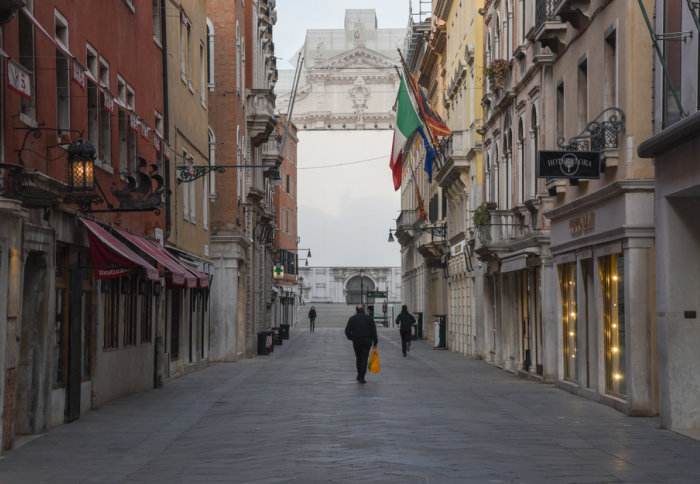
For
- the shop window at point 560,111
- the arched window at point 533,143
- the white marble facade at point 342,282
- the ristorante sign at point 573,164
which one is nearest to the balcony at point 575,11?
the shop window at point 560,111

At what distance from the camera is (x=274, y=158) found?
5122cm

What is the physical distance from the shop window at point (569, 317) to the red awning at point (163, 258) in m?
7.80

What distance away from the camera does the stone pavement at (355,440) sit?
37.6ft

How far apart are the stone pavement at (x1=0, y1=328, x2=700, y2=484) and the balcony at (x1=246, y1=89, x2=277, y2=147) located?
20542 mm

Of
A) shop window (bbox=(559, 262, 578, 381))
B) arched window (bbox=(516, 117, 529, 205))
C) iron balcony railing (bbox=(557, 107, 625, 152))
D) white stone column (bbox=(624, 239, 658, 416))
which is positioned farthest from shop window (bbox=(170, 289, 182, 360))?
white stone column (bbox=(624, 239, 658, 416))

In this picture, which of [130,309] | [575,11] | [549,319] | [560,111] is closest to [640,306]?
[575,11]

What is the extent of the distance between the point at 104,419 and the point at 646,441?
815cm

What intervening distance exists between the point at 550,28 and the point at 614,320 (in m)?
6.46

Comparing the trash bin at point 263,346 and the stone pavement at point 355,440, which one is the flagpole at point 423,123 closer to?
the trash bin at point 263,346

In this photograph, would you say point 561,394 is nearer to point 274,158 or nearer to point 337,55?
point 274,158

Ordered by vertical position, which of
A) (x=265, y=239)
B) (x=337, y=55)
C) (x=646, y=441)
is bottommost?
(x=646, y=441)

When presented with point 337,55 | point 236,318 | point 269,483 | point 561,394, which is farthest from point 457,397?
point 337,55

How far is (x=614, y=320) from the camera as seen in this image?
19578mm

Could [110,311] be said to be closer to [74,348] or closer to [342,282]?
[74,348]
